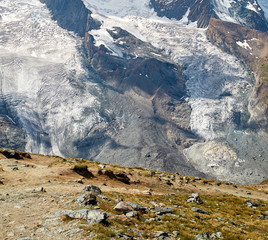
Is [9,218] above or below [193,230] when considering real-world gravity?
Answer: below

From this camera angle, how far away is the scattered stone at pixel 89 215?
1773 cm

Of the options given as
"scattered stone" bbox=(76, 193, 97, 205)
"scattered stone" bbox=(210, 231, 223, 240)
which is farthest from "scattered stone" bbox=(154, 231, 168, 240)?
"scattered stone" bbox=(76, 193, 97, 205)

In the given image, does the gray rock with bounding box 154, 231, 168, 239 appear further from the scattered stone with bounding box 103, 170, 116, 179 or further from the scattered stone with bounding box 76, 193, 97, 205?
the scattered stone with bounding box 103, 170, 116, 179

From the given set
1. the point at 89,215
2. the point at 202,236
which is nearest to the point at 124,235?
the point at 89,215

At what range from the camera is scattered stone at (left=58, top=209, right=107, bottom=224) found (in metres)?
17.7

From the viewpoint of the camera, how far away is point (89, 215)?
18.3 meters

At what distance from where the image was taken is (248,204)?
35.3 m

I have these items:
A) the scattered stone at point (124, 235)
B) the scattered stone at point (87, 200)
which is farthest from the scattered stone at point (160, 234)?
the scattered stone at point (87, 200)

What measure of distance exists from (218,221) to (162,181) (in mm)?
21342

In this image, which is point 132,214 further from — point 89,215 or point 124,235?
point 124,235

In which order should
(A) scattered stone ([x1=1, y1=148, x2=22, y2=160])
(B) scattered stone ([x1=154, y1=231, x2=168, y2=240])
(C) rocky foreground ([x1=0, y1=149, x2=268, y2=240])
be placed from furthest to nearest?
(A) scattered stone ([x1=1, y1=148, x2=22, y2=160]) < (B) scattered stone ([x1=154, y1=231, x2=168, y2=240]) < (C) rocky foreground ([x1=0, y1=149, x2=268, y2=240])

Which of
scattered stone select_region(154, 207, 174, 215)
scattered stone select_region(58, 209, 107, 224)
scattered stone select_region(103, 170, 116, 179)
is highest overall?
scattered stone select_region(58, 209, 107, 224)

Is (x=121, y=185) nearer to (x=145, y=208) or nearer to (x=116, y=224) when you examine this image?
(x=145, y=208)

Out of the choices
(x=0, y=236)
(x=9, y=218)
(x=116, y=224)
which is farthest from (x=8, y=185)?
(x=116, y=224)
